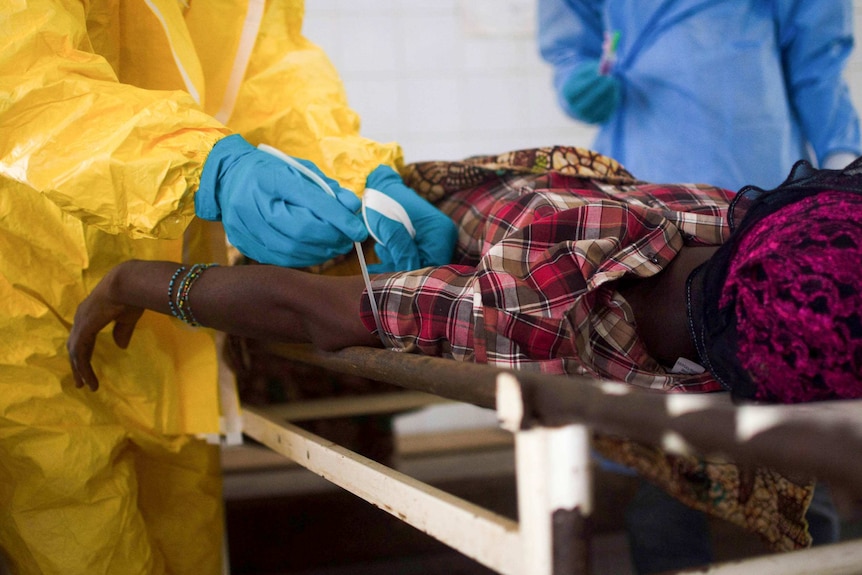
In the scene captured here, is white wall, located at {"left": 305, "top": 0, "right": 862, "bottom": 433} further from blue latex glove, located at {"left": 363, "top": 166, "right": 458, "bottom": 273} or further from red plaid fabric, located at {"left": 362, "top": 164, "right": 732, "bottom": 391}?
red plaid fabric, located at {"left": 362, "top": 164, "right": 732, "bottom": 391}

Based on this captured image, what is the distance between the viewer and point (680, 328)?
68 cm

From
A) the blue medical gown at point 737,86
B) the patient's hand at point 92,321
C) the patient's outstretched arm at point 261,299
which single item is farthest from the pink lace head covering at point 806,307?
the blue medical gown at point 737,86

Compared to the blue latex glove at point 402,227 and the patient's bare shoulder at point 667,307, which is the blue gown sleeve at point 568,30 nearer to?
the blue latex glove at point 402,227

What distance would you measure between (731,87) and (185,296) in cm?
127

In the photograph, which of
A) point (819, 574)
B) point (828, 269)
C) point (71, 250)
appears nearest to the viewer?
point (828, 269)

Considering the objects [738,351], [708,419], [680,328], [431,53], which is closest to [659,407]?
[708,419]

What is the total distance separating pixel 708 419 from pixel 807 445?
5 cm

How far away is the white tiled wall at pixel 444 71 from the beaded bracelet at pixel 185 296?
1.75 meters

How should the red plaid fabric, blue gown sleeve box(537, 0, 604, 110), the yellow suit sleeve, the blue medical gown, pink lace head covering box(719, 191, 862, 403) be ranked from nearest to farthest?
1. pink lace head covering box(719, 191, 862, 403)
2. the red plaid fabric
3. the yellow suit sleeve
4. the blue medical gown
5. blue gown sleeve box(537, 0, 604, 110)

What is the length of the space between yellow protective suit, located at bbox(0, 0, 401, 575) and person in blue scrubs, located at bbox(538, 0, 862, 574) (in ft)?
2.76

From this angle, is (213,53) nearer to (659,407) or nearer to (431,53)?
(659,407)

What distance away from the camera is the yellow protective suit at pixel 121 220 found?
2.60ft

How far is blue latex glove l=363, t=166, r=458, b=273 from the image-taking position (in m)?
0.83

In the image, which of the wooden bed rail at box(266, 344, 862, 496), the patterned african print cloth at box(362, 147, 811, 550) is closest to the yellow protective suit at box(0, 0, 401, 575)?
the patterned african print cloth at box(362, 147, 811, 550)
